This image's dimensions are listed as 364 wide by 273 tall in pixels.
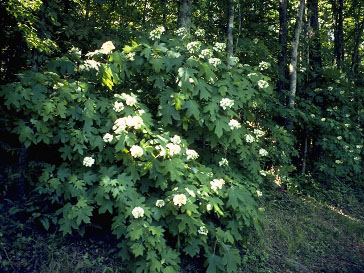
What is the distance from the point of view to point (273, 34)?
851 centimetres

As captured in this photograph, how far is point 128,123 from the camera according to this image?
4.11 m

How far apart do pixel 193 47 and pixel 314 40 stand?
5793 millimetres

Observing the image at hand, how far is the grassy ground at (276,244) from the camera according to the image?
4.23 m

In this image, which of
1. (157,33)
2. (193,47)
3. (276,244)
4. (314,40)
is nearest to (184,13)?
(157,33)

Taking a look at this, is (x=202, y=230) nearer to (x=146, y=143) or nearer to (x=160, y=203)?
(x=160, y=203)

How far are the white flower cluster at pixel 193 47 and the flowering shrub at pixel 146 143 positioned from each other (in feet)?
0.07

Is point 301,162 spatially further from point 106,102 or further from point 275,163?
point 106,102

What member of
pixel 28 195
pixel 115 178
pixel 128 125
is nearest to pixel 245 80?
pixel 128 125

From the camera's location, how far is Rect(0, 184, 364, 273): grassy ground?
167 inches

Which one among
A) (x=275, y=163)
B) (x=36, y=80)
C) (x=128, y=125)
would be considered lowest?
(x=275, y=163)

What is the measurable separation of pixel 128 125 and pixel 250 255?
2998 millimetres

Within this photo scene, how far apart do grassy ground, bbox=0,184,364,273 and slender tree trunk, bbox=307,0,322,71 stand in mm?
3537

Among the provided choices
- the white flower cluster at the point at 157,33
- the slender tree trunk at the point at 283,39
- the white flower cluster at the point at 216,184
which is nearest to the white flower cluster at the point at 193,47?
the white flower cluster at the point at 157,33

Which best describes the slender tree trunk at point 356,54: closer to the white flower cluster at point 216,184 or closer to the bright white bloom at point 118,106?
the white flower cluster at point 216,184
